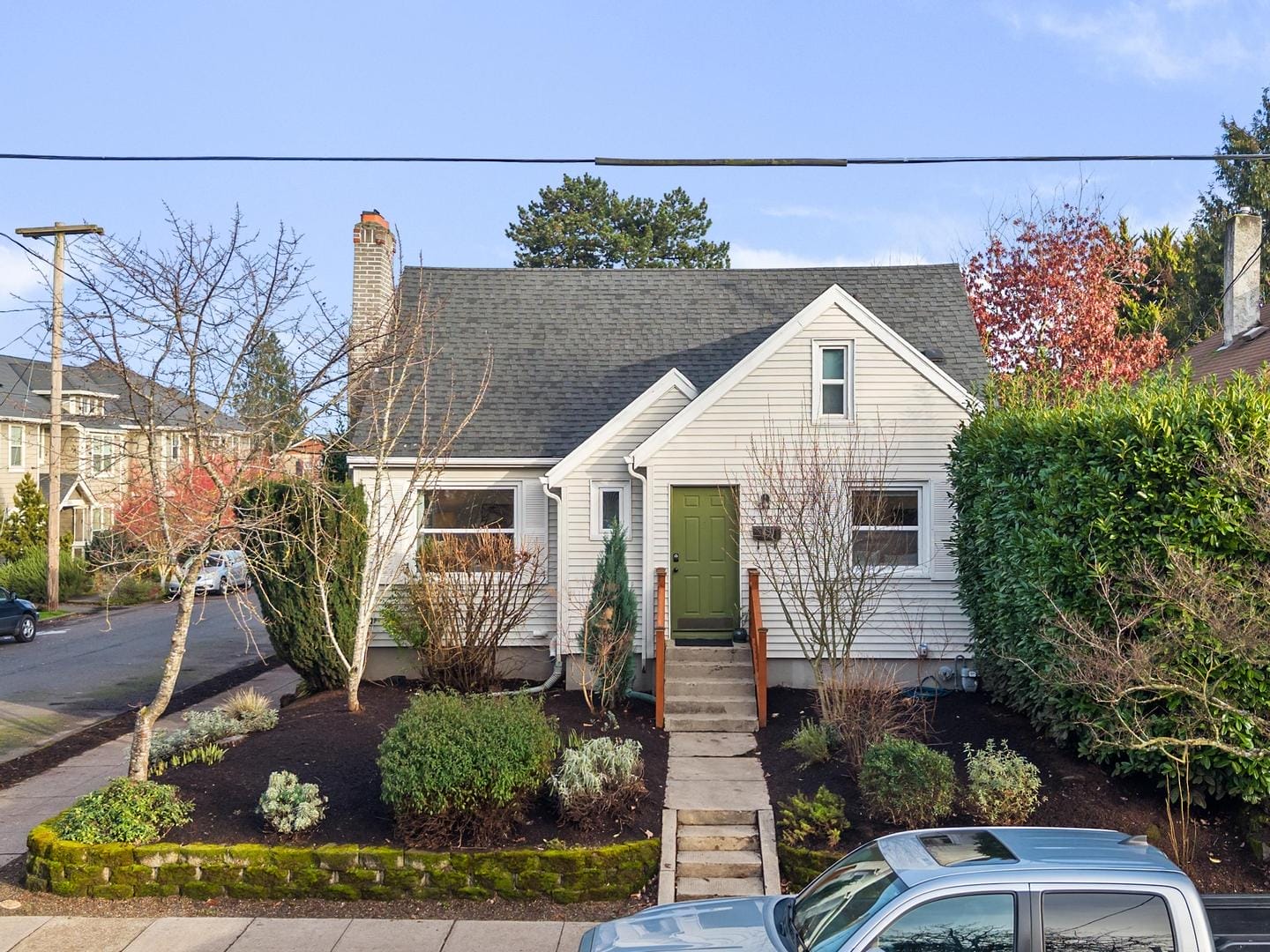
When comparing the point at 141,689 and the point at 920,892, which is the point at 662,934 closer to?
the point at 920,892

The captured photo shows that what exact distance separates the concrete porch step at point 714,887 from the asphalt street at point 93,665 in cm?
470

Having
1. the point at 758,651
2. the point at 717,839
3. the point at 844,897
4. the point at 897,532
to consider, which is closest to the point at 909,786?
the point at 717,839

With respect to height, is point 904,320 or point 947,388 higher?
point 904,320

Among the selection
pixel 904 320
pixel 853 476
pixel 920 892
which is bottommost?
pixel 920 892

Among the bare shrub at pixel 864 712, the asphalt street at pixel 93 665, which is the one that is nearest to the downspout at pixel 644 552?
the bare shrub at pixel 864 712

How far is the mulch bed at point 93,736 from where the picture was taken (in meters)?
12.0

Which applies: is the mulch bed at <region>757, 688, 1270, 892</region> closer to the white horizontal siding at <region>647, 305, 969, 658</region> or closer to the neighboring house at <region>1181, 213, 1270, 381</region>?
the white horizontal siding at <region>647, 305, 969, 658</region>

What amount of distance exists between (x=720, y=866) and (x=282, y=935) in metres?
3.42

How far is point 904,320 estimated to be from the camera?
16.4 meters

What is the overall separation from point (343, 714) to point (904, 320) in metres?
10.6

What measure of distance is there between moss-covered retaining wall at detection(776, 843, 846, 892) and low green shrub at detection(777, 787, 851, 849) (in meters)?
0.16

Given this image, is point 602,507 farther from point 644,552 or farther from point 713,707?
point 713,707

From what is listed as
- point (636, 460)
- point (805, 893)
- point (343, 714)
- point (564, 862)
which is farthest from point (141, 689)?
point (805, 893)

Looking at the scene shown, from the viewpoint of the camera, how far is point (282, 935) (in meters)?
7.29
